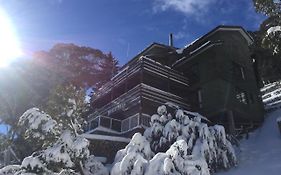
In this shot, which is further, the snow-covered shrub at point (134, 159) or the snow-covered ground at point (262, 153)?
the snow-covered ground at point (262, 153)

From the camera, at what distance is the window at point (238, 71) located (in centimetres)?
Result: 3040

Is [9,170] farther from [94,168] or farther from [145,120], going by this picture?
[145,120]

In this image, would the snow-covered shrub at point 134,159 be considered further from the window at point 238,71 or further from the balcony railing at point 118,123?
A: the window at point 238,71

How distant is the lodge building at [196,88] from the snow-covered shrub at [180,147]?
5088 millimetres

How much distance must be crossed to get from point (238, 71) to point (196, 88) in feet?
15.3

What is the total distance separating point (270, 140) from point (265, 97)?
14865mm

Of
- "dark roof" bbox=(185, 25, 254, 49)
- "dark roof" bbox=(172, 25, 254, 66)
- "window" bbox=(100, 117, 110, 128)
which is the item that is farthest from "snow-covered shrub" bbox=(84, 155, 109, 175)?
"dark roof" bbox=(185, 25, 254, 49)

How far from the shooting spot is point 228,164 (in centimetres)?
1958

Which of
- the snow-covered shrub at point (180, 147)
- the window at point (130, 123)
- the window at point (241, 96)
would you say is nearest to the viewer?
the snow-covered shrub at point (180, 147)

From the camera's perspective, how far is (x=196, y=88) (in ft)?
98.6

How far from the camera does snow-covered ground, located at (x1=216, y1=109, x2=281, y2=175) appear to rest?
18391mm

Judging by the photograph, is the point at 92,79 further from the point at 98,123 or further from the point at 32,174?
the point at 32,174

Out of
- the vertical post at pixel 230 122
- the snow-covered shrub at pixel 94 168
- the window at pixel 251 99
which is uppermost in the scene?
the window at pixel 251 99

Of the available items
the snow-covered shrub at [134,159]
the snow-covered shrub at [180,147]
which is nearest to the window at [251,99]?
the snow-covered shrub at [180,147]
